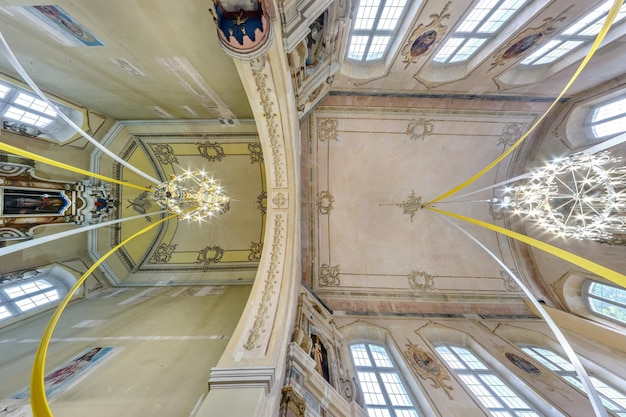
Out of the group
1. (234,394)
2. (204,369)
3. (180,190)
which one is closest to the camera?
(234,394)

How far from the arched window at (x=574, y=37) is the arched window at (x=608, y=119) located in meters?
1.79

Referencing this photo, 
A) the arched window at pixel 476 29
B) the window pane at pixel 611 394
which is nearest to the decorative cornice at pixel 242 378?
the window pane at pixel 611 394

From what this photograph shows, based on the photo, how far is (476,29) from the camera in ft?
17.5

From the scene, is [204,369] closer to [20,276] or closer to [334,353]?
[334,353]

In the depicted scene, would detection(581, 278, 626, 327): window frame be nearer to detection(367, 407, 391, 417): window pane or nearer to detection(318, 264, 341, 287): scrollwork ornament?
detection(367, 407, 391, 417): window pane

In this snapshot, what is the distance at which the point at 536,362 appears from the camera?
16.9 feet

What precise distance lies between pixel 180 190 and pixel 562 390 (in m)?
8.34

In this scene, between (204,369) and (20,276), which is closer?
(204,369)

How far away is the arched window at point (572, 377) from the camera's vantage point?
4125 mm

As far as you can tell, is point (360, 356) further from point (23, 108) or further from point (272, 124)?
point (23, 108)

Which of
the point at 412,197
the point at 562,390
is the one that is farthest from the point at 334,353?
the point at 412,197

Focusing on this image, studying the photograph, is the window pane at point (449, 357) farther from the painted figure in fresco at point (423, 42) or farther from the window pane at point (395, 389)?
the painted figure in fresco at point (423, 42)

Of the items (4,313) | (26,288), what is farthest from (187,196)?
(26,288)

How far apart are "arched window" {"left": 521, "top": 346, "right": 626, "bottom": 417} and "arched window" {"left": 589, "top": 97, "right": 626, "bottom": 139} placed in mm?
5625
